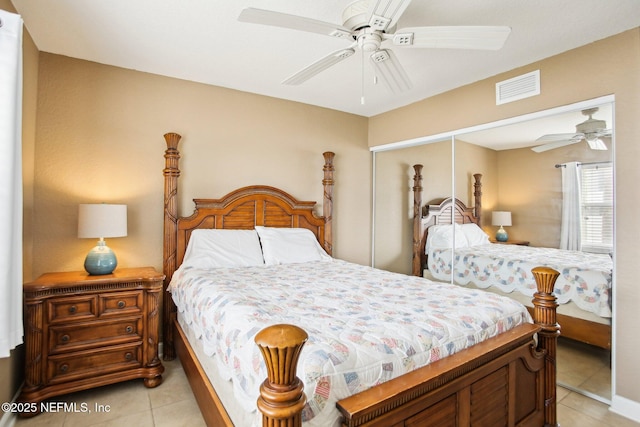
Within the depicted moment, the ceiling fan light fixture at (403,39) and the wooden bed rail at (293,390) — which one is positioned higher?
the ceiling fan light fixture at (403,39)

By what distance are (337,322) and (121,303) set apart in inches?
69.7

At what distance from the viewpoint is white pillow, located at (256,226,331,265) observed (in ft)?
10.5

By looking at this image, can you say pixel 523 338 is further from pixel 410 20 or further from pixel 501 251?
pixel 410 20

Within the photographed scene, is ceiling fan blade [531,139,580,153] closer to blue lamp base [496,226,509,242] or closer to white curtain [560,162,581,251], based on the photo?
white curtain [560,162,581,251]

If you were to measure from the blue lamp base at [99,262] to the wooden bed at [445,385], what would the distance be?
0.64 m

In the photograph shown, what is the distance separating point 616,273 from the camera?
90.0 inches

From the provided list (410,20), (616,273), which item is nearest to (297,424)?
(410,20)

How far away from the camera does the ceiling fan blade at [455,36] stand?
1.67 metres

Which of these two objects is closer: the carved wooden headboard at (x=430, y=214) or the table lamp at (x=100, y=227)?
the table lamp at (x=100, y=227)

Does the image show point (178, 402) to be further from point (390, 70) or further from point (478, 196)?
point (478, 196)

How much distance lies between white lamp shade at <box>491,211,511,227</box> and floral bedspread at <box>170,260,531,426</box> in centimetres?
120

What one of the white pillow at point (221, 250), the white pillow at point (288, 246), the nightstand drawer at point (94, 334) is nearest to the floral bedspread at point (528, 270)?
the white pillow at point (288, 246)

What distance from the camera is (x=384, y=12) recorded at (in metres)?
1.58

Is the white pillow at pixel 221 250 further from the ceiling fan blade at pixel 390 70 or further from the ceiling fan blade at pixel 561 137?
the ceiling fan blade at pixel 561 137
